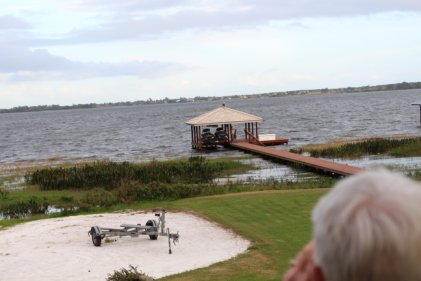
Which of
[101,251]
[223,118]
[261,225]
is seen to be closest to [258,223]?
[261,225]

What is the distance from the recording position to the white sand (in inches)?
539

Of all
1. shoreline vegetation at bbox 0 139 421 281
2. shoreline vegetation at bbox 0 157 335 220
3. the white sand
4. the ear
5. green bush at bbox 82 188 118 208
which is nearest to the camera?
the ear

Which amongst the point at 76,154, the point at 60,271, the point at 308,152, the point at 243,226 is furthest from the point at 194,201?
the point at 76,154

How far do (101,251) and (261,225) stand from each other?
4140 mm

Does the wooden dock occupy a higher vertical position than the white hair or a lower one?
lower

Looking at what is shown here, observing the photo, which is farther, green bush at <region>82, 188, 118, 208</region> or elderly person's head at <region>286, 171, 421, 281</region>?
green bush at <region>82, 188, 118, 208</region>

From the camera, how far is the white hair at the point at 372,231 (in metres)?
1.51

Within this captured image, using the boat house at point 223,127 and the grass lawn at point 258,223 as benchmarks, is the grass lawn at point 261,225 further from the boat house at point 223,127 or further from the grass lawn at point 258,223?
the boat house at point 223,127

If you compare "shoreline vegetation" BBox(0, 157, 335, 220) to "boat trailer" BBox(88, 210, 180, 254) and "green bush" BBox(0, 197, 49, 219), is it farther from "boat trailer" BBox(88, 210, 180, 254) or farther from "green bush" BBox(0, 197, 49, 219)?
"boat trailer" BBox(88, 210, 180, 254)

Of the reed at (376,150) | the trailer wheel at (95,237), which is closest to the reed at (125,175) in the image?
the reed at (376,150)

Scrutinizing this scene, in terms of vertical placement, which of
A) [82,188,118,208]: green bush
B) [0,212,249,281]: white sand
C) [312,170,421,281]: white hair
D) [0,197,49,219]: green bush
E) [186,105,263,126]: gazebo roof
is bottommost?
[0,197,49,219]: green bush

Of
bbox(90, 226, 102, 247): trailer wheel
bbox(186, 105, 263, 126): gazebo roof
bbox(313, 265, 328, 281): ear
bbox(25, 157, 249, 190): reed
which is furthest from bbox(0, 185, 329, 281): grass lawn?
bbox(186, 105, 263, 126): gazebo roof

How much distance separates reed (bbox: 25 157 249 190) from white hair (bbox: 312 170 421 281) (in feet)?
91.3

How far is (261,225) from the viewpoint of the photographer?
1655 cm
